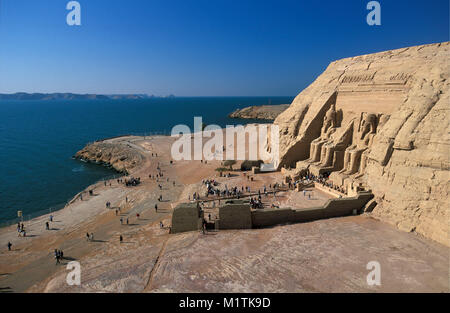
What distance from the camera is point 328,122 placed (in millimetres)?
27203

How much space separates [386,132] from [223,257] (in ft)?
46.8

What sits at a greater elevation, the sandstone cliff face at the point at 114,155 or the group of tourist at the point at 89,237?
the sandstone cliff face at the point at 114,155

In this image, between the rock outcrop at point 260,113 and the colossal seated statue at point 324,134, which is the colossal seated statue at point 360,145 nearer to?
the colossal seated statue at point 324,134

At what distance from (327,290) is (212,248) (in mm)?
5959

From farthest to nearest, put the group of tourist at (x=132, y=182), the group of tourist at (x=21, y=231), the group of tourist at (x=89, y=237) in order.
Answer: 1. the group of tourist at (x=132, y=182)
2. the group of tourist at (x=21, y=231)
3. the group of tourist at (x=89, y=237)

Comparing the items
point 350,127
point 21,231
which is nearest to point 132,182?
point 21,231

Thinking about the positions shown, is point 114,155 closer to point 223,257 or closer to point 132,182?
point 132,182

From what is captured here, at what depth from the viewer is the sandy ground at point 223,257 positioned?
38.0 ft

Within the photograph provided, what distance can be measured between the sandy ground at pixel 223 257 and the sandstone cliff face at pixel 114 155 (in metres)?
18.3

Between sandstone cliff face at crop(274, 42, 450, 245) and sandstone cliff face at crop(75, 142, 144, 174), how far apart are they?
854 inches

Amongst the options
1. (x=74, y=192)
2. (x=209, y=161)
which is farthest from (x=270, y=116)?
(x=74, y=192)

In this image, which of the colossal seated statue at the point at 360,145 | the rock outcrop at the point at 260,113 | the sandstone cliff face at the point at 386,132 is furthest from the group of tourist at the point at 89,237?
the rock outcrop at the point at 260,113

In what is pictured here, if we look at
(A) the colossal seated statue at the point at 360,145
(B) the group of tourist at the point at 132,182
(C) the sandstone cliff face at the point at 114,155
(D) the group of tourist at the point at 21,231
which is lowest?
(D) the group of tourist at the point at 21,231

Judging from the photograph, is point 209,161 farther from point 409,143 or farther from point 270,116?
point 270,116
